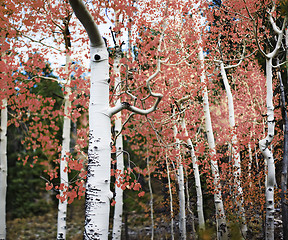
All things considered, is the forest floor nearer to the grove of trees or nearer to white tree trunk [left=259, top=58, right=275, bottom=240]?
the grove of trees

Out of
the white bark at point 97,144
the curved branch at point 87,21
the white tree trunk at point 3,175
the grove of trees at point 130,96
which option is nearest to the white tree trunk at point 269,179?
Answer: the grove of trees at point 130,96

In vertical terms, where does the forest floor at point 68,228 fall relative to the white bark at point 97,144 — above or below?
below

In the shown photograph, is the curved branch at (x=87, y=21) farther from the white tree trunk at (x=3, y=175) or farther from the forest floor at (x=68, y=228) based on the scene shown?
the forest floor at (x=68, y=228)

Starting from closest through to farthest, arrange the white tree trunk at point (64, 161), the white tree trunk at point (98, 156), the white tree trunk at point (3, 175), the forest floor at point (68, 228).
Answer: the white tree trunk at point (98, 156) < the white tree trunk at point (64, 161) < the white tree trunk at point (3, 175) < the forest floor at point (68, 228)

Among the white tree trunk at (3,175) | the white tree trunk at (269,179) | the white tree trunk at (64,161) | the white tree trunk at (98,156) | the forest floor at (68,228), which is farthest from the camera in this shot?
the forest floor at (68,228)

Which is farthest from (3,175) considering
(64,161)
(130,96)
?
(130,96)

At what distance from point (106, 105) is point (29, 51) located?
6045mm

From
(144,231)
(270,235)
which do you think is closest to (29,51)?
(270,235)

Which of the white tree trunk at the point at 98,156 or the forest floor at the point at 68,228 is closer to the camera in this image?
the white tree trunk at the point at 98,156

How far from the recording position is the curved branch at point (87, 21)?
2.42m

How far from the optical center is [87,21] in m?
2.58

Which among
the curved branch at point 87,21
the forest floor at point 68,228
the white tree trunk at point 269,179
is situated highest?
the curved branch at point 87,21

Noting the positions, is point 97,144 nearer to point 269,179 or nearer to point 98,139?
point 98,139

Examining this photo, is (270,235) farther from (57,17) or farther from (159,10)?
(57,17)
